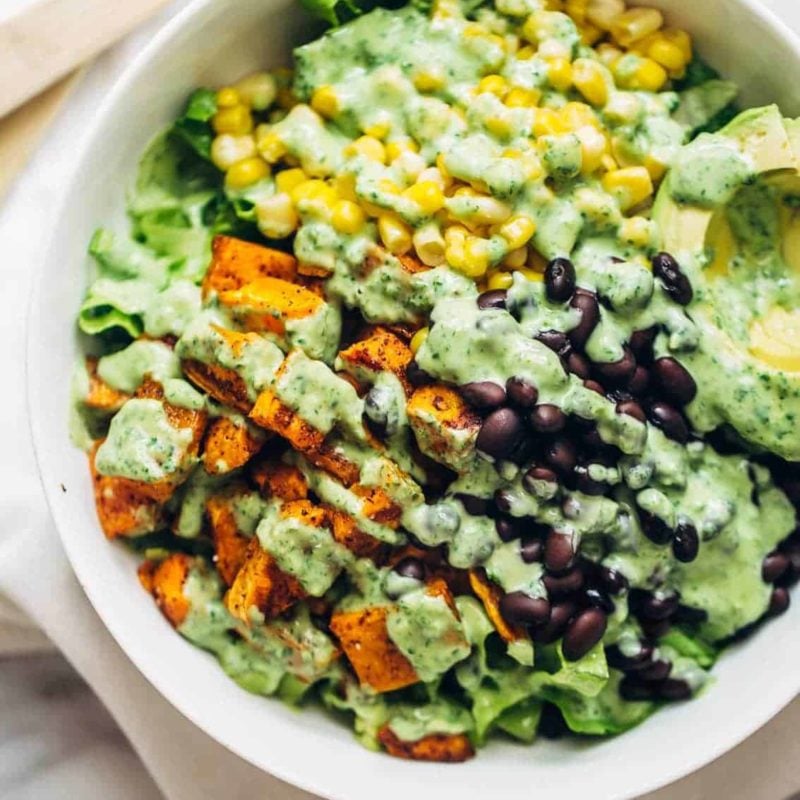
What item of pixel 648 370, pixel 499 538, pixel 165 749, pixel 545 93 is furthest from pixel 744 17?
pixel 165 749

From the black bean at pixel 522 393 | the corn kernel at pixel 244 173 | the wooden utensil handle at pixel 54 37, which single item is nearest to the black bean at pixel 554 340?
the black bean at pixel 522 393

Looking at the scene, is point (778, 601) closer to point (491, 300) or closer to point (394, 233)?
point (491, 300)

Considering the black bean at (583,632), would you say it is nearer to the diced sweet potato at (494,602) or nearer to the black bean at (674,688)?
the diced sweet potato at (494,602)

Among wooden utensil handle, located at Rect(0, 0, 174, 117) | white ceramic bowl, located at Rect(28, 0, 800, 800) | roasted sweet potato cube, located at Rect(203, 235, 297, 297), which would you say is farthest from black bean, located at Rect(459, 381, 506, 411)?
wooden utensil handle, located at Rect(0, 0, 174, 117)

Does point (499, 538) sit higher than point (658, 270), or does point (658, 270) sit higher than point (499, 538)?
point (658, 270)

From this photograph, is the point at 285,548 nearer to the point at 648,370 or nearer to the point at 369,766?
the point at 369,766

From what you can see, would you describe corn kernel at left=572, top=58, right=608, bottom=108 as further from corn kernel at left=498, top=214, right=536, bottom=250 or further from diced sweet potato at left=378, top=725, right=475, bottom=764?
diced sweet potato at left=378, top=725, right=475, bottom=764

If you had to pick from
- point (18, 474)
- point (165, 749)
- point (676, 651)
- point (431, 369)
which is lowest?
point (165, 749)
